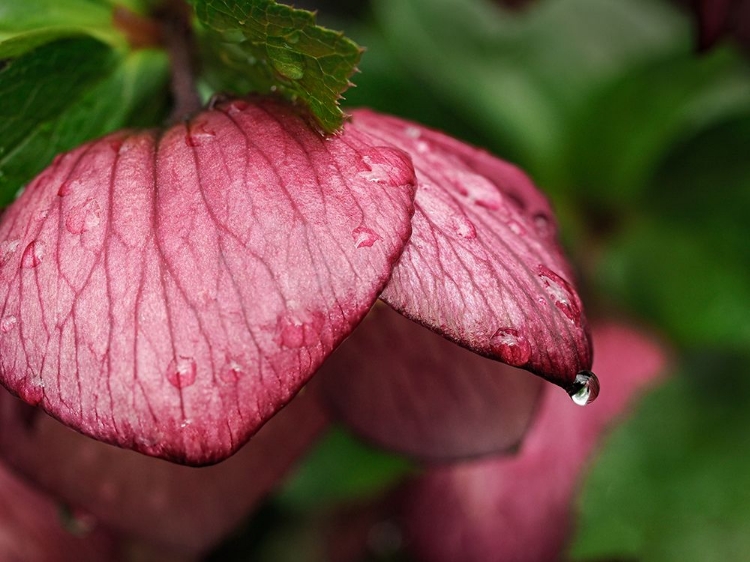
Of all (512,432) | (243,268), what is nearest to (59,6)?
(243,268)

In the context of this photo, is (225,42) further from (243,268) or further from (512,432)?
(512,432)

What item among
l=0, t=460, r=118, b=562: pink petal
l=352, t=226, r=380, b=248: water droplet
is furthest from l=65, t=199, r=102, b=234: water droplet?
l=0, t=460, r=118, b=562: pink petal

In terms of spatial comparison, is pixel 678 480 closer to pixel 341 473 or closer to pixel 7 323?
pixel 341 473

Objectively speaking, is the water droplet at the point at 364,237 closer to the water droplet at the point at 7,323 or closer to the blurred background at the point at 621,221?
the water droplet at the point at 7,323

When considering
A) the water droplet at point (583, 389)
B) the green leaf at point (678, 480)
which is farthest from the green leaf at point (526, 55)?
the water droplet at point (583, 389)

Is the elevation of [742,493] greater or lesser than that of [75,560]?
greater

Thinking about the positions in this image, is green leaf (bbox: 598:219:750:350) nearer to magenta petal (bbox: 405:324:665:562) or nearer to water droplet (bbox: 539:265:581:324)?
magenta petal (bbox: 405:324:665:562)

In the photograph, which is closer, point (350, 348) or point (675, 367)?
point (350, 348)
